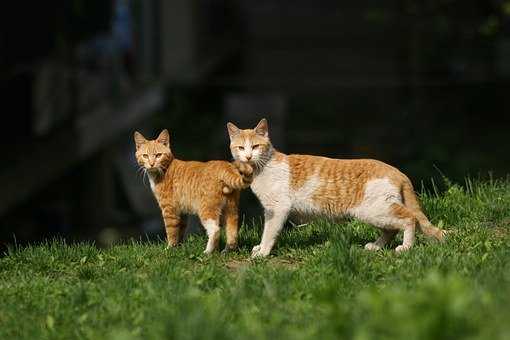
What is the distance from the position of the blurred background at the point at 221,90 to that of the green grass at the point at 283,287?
5298 mm

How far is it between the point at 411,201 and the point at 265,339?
2709mm

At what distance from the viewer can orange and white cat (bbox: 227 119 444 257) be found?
6340 mm

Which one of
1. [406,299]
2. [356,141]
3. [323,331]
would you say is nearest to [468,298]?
[406,299]

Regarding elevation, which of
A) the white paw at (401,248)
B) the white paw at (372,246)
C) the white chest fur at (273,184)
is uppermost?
the white chest fur at (273,184)

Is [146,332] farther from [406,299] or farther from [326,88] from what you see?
[326,88]

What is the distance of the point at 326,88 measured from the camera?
22531mm

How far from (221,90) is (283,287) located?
1720cm

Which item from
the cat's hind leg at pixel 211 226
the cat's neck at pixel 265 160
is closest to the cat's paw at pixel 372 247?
the cat's neck at pixel 265 160

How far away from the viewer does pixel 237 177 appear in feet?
21.5

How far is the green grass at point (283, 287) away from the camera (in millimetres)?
3916

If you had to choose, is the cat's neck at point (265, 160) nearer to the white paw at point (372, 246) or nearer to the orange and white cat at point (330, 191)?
the orange and white cat at point (330, 191)

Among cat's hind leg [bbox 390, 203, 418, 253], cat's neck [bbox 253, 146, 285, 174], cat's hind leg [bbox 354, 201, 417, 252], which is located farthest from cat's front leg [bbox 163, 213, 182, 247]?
cat's hind leg [bbox 390, 203, 418, 253]

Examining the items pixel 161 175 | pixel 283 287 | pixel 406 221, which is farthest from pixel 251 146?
pixel 283 287

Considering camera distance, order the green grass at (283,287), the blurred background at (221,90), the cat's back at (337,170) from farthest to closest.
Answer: the blurred background at (221,90)
the cat's back at (337,170)
the green grass at (283,287)
